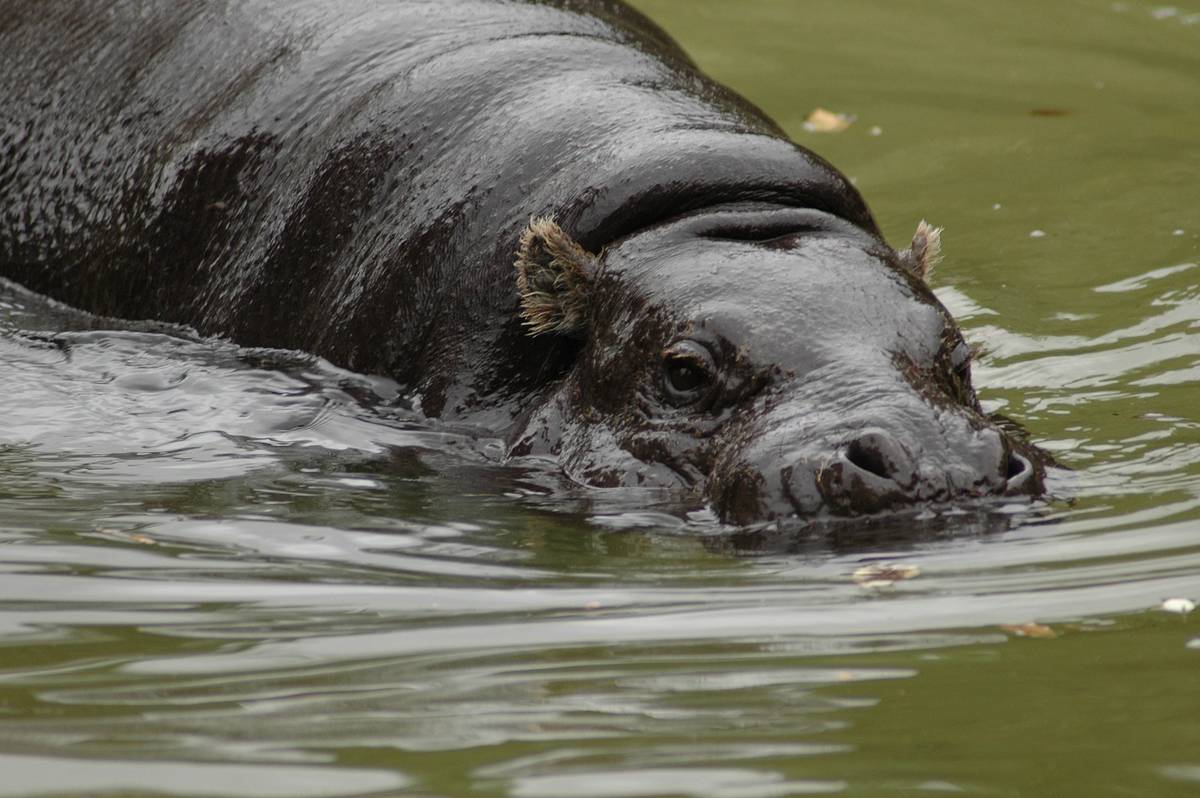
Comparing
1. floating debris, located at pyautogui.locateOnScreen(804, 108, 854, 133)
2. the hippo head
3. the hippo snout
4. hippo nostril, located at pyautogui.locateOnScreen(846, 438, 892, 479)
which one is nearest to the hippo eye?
the hippo head

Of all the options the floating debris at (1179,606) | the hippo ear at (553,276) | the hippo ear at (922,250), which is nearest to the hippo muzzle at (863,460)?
the floating debris at (1179,606)

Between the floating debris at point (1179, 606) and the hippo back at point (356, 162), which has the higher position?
the hippo back at point (356, 162)

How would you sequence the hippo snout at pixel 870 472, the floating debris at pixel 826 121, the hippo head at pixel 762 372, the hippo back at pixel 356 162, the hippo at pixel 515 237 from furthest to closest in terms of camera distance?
the floating debris at pixel 826 121, the hippo back at pixel 356 162, the hippo at pixel 515 237, the hippo head at pixel 762 372, the hippo snout at pixel 870 472

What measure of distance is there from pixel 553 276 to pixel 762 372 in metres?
1.06

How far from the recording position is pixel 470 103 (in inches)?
306

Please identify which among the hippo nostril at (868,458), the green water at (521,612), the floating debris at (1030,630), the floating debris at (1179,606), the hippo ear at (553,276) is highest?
the hippo ear at (553,276)

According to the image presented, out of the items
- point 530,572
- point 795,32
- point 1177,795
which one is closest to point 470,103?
point 530,572

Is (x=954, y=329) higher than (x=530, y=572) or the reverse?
higher

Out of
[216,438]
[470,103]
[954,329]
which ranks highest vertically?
[470,103]

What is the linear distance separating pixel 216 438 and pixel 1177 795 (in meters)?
4.49

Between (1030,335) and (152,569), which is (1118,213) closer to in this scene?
(1030,335)

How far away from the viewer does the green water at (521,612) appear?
3.67 metres

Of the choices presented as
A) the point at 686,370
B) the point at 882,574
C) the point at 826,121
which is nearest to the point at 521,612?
the point at 882,574

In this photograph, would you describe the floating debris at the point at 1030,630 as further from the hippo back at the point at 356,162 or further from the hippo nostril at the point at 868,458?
the hippo back at the point at 356,162
